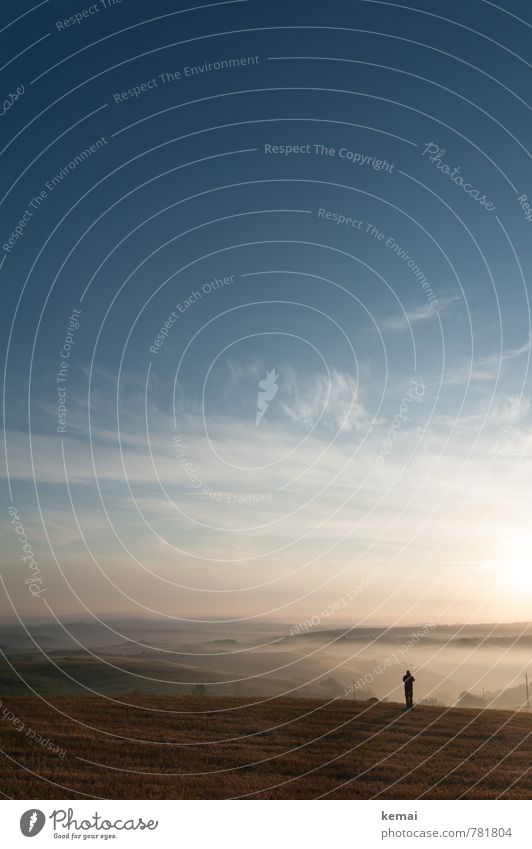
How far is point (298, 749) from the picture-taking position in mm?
26312

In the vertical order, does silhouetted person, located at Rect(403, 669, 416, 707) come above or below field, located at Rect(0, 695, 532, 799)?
above

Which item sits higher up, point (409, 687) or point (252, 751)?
point (409, 687)

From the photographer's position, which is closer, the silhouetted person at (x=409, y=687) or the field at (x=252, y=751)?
the field at (x=252, y=751)

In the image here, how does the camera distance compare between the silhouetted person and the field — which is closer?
the field

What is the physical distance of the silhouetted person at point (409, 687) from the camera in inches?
1415

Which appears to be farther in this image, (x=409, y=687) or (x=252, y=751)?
(x=409, y=687)

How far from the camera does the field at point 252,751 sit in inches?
858

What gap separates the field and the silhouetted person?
3.52 ft

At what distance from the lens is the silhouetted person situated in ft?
118

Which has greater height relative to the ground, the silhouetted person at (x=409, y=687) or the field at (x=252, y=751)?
the silhouetted person at (x=409, y=687)

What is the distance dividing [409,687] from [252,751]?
13.2 metres

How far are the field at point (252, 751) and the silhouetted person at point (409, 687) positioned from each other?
1.07 metres

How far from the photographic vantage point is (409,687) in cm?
3638
